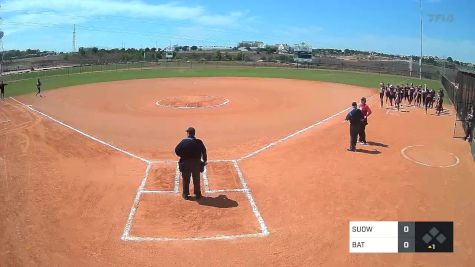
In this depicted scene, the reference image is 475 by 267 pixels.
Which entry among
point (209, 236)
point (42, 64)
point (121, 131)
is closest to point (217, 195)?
point (209, 236)

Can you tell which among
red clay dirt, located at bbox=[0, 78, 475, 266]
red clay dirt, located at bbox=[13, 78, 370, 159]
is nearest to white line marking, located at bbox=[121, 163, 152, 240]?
red clay dirt, located at bbox=[0, 78, 475, 266]

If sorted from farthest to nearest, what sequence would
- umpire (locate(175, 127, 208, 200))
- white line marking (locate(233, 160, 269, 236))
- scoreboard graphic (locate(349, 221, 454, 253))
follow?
umpire (locate(175, 127, 208, 200)) → white line marking (locate(233, 160, 269, 236)) → scoreboard graphic (locate(349, 221, 454, 253))

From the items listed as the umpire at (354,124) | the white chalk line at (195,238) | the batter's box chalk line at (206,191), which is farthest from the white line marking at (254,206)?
the umpire at (354,124)

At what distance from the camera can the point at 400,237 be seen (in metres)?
8.00

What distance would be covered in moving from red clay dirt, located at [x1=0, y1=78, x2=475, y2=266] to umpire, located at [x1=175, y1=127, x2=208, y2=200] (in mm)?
641

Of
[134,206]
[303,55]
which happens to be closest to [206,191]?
[134,206]

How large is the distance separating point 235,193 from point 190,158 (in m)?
1.76

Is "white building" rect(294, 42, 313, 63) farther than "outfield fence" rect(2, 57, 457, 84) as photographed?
Yes

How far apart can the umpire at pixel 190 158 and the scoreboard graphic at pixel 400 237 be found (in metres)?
4.21

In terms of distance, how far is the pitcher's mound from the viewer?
2717 cm

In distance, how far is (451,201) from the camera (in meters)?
9.84

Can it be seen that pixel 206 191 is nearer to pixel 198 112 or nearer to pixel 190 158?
pixel 190 158

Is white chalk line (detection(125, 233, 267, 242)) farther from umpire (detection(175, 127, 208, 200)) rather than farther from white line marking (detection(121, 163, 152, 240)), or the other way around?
umpire (detection(175, 127, 208, 200))

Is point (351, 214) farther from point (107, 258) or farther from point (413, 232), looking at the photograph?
point (107, 258)
